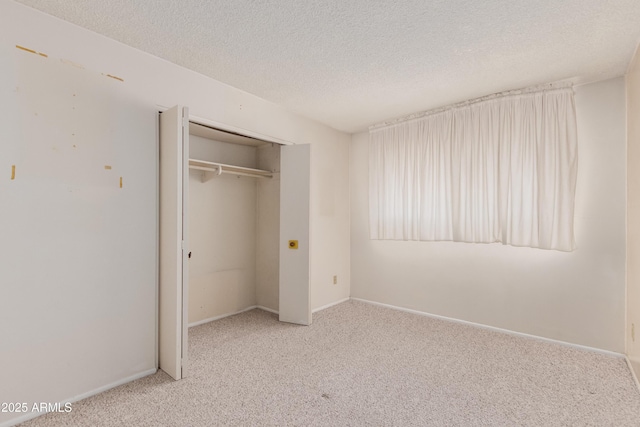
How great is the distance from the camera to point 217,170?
3.28m

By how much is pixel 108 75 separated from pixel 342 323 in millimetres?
3191

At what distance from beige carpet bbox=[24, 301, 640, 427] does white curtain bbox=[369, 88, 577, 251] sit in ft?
3.57

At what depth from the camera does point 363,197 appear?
172 inches

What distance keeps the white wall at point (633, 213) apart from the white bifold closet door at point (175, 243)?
3334 mm

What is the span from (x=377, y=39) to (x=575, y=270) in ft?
8.96

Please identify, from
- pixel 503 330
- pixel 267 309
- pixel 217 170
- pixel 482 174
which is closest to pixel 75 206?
pixel 217 170

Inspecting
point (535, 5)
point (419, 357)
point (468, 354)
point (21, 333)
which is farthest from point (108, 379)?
point (535, 5)

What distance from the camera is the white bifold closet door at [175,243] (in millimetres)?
2205

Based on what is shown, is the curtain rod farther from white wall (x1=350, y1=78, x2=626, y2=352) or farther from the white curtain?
white wall (x1=350, y1=78, x2=626, y2=352)

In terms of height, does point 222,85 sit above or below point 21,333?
above

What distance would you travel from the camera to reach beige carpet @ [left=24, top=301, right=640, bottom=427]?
1.80 meters

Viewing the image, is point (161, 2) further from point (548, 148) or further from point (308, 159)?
point (548, 148)

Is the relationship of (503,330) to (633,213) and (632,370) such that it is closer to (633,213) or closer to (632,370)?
(632,370)

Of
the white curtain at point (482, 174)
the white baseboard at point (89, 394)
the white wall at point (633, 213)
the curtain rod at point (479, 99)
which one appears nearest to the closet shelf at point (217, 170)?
the white curtain at point (482, 174)
